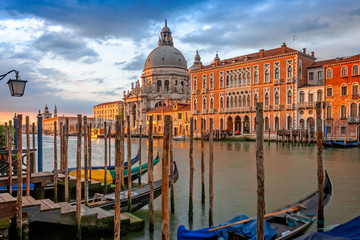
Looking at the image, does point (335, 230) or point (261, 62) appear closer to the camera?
point (335, 230)

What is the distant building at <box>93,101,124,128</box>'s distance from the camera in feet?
215

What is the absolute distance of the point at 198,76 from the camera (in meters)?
30.8

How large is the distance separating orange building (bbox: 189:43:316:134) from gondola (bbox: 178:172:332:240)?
20.6 metres

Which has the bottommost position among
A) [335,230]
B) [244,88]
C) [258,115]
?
[335,230]

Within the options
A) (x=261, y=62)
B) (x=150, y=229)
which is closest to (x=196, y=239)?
(x=150, y=229)

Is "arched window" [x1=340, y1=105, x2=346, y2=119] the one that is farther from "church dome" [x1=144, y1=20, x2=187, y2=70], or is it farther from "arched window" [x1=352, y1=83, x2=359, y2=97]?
"church dome" [x1=144, y1=20, x2=187, y2=70]

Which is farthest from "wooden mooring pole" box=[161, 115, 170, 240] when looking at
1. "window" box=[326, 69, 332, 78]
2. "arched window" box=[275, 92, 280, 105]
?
"arched window" box=[275, 92, 280, 105]

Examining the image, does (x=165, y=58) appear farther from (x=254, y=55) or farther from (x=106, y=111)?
(x=106, y=111)

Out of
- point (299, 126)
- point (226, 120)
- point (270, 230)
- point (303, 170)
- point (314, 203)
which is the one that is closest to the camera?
point (270, 230)

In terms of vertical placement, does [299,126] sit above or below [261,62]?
below

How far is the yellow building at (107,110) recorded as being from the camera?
67.6 m

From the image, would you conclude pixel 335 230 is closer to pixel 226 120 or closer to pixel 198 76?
pixel 226 120

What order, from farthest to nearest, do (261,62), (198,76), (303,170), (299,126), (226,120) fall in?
(198,76) < (226,120) < (261,62) < (299,126) < (303,170)

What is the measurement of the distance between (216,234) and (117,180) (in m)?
1.19
